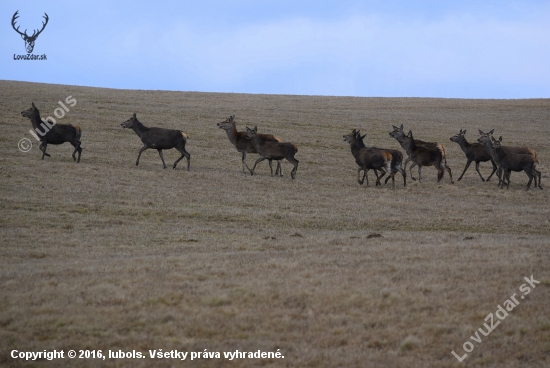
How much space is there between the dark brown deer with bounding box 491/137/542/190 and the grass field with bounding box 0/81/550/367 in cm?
66

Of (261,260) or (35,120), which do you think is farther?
(35,120)

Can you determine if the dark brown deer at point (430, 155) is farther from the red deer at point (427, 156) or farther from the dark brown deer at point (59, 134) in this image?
the dark brown deer at point (59, 134)

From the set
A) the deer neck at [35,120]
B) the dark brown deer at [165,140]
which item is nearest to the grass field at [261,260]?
the dark brown deer at [165,140]

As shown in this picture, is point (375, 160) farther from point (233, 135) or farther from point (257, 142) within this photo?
point (233, 135)

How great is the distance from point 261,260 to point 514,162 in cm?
1624

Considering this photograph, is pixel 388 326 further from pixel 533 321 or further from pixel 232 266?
pixel 232 266

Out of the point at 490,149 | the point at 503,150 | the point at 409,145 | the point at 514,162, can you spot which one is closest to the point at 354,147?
the point at 409,145

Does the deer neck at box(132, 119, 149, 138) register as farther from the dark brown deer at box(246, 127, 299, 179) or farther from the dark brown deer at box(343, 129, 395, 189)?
the dark brown deer at box(343, 129, 395, 189)

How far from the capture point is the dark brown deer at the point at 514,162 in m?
25.5

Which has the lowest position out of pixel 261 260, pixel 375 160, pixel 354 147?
pixel 261 260

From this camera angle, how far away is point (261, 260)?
12.6 meters

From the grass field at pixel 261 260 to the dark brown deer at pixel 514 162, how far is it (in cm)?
66

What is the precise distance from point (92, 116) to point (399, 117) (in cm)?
2160

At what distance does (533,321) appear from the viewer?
9.30 m
